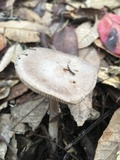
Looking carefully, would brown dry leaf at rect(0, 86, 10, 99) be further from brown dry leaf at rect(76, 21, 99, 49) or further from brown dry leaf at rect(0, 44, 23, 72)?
brown dry leaf at rect(76, 21, 99, 49)

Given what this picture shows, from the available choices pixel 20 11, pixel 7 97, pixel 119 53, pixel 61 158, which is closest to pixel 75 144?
pixel 61 158

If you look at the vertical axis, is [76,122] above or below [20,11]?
below

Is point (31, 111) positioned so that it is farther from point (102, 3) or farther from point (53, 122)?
Result: point (102, 3)

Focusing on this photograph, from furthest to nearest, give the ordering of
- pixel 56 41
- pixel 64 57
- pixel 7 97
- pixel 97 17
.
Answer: pixel 97 17 < pixel 56 41 < pixel 7 97 < pixel 64 57

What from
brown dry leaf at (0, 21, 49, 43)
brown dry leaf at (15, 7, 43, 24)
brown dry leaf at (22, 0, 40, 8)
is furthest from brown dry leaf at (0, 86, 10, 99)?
brown dry leaf at (22, 0, 40, 8)

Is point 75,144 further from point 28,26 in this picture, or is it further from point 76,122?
point 28,26

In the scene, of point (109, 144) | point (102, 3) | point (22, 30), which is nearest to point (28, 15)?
point (22, 30)

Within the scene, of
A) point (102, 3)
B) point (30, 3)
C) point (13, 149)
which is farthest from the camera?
point (30, 3)
